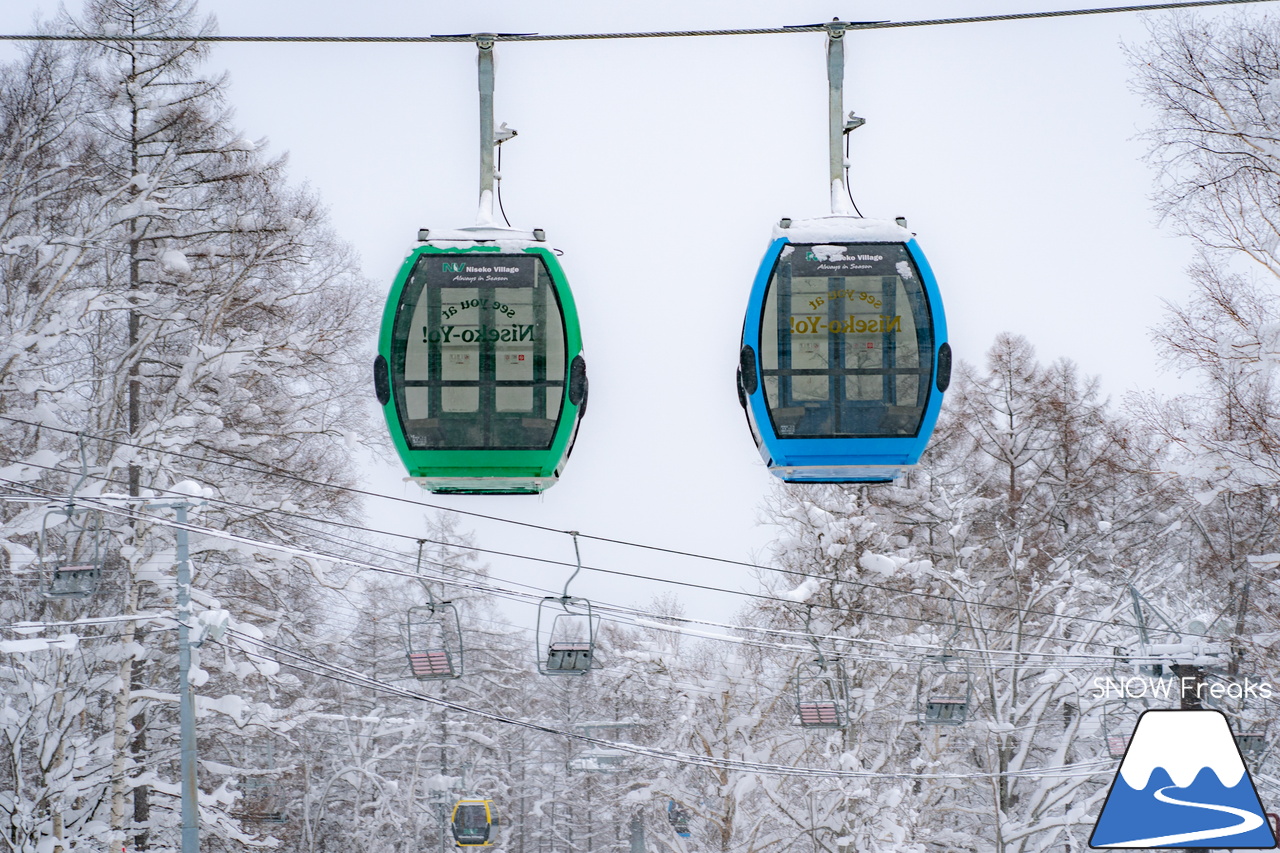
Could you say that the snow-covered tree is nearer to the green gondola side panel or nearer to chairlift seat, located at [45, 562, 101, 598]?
chairlift seat, located at [45, 562, 101, 598]

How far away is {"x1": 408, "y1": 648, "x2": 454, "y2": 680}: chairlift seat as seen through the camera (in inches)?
696

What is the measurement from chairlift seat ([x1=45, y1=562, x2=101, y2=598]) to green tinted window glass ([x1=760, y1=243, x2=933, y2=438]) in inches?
393

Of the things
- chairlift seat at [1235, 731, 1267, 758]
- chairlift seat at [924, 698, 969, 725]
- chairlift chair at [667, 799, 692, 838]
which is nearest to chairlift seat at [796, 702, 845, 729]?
chairlift seat at [924, 698, 969, 725]

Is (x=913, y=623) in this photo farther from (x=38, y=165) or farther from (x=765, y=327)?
(x=765, y=327)

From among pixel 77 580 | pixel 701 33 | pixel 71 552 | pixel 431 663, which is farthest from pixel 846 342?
pixel 71 552

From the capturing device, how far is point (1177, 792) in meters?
6.50

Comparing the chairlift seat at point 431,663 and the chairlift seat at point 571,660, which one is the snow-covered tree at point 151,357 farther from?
the chairlift seat at point 571,660

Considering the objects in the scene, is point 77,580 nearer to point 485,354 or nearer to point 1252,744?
point 485,354

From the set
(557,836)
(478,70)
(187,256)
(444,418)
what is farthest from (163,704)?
(557,836)

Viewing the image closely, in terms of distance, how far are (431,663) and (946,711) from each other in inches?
291

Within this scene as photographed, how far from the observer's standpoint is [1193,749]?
658 cm

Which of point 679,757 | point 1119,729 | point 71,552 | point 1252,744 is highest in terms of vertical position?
point 71,552

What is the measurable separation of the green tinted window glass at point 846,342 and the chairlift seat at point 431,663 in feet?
34.6

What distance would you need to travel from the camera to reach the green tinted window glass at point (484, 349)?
26.2 feet
